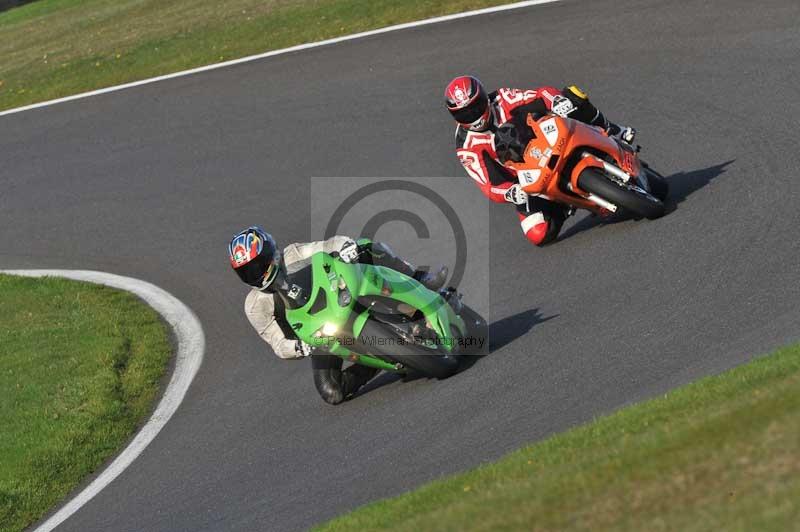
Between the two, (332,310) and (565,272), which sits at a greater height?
(332,310)

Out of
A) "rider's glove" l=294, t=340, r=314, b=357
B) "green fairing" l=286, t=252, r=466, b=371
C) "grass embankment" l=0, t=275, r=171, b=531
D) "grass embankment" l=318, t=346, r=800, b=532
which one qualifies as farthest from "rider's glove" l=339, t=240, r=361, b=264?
"grass embankment" l=0, t=275, r=171, b=531

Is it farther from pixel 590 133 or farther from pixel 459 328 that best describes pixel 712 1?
pixel 459 328

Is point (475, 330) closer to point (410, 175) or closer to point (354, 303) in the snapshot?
point (354, 303)

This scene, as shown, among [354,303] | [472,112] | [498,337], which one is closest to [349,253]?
[354,303]

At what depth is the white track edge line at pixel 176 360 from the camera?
10.2 m

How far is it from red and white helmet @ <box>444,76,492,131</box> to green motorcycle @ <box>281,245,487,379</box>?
2321 millimetres

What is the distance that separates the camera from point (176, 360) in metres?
12.6

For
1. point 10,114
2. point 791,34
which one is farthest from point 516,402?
point 10,114

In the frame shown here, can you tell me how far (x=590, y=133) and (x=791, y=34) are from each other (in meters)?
4.47

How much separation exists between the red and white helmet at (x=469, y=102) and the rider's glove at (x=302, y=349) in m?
3.00

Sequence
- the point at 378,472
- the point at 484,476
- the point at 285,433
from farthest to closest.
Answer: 1. the point at 285,433
2. the point at 378,472
3. the point at 484,476

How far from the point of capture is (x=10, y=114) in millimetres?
21672

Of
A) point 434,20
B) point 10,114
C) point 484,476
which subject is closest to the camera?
point 484,476

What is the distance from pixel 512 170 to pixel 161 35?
45.6ft
